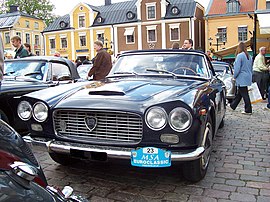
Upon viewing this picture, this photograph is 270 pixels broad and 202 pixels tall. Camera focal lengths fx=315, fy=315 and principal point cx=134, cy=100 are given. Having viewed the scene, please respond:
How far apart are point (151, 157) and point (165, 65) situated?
1848 millimetres

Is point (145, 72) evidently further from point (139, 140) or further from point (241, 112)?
point (241, 112)

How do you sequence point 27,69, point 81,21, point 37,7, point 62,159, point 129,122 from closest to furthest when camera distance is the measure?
1. point 129,122
2. point 62,159
3. point 27,69
4. point 81,21
5. point 37,7

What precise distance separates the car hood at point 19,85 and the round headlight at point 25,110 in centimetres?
126

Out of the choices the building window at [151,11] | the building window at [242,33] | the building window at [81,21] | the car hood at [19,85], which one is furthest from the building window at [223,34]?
the car hood at [19,85]

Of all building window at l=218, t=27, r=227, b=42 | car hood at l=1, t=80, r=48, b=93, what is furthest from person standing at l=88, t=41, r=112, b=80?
building window at l=218, t=27, r=227, b=42

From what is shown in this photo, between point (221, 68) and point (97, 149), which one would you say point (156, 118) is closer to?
point (97, 149)

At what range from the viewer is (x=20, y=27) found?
5019 centimetres

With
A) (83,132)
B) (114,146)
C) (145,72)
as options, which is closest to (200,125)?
(114,146)

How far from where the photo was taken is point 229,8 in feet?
119

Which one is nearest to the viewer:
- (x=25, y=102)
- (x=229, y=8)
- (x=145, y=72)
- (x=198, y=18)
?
(x=25, y=102)

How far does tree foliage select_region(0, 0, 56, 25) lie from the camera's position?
54219 mm

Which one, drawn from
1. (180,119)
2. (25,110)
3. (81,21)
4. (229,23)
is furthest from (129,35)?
(180,119)

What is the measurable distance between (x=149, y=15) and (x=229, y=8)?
9710 mm

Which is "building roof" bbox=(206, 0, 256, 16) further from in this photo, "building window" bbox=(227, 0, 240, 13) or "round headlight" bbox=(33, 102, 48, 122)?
"round headlight" bbox=(33, 102, 48, 122)
